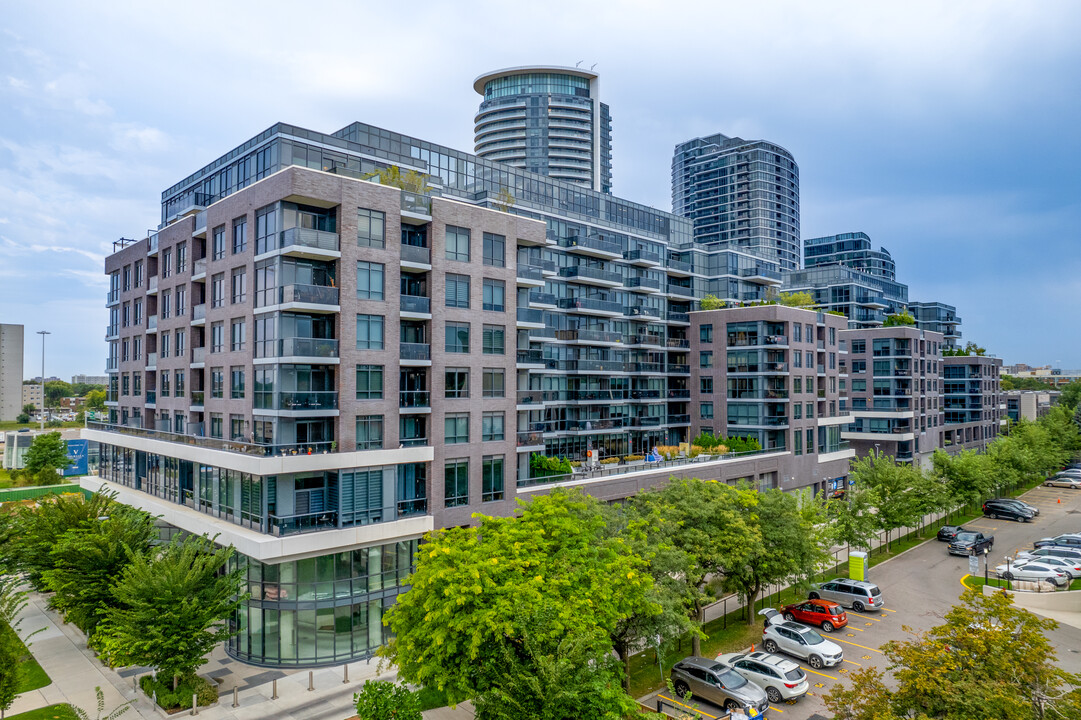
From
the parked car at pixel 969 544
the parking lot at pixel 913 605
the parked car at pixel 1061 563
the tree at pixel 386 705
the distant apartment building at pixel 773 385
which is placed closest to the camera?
the tree at pixel 386 705

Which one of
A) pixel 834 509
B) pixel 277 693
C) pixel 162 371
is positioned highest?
pixel 162 371

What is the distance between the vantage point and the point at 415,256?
36.3m

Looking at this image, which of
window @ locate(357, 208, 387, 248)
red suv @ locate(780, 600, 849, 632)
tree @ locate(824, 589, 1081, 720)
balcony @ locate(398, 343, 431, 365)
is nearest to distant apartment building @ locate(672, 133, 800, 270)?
red suv @ locate(780, 600, 849, 632)

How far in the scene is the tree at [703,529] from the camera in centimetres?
3195

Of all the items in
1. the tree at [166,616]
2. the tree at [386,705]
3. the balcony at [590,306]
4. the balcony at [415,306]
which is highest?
the balcony at [590,306]

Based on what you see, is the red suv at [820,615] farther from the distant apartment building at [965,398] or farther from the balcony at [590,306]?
the distant apartment building at [965,398]

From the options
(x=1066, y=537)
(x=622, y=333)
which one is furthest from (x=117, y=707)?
(x=1066, y=537)

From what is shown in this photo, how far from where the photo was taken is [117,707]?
27344mm

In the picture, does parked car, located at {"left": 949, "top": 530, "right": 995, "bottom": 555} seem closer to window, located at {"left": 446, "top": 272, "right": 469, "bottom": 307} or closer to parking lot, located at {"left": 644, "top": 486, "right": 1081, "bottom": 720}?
parking lot, located at {"left": 644, "top": 486, "right": 1081, "bottom": 720}

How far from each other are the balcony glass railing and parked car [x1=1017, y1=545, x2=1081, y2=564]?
150 feet

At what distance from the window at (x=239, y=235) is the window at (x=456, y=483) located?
16559mm

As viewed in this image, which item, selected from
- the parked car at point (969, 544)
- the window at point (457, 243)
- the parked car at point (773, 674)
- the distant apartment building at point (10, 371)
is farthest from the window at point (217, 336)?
the distant apartment building at point (10, 371)

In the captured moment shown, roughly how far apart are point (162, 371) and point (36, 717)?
24.8 m

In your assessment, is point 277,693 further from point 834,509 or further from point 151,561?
point 834,509
